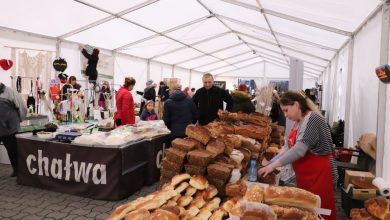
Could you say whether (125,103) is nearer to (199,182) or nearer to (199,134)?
(199,134)

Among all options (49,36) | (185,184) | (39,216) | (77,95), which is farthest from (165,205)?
(49,36)

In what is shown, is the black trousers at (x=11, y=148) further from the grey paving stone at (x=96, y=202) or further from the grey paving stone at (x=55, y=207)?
the grey paving stone at (x=96, y=202)

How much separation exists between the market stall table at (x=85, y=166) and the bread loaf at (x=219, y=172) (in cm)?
222

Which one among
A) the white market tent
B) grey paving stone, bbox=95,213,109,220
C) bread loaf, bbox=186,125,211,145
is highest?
the white market tent

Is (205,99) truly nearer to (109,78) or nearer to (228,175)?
(228,175)

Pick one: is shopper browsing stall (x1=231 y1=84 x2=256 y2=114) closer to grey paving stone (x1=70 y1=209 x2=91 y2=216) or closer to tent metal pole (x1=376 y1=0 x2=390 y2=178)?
tent metal pole (x1=376 y1=0 x2=390 y2=178)

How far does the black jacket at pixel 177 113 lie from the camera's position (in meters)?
5.13

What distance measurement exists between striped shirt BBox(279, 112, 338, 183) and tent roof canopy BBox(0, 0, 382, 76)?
2155 millimetres

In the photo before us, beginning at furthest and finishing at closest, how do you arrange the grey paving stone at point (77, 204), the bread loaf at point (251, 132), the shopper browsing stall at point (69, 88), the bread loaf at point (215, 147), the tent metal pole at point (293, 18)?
the shopper browsing stall at point (69, 88) → the tent metal pole at point (293, 18) → the grey paving stone at point (77, 204) → the bread loaf at point (251, 132) → the bread loaf at point (215, 147)

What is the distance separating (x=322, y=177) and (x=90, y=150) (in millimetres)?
3115

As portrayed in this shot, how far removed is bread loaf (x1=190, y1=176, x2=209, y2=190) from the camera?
2.26m

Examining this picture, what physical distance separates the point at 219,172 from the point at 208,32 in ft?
31.0

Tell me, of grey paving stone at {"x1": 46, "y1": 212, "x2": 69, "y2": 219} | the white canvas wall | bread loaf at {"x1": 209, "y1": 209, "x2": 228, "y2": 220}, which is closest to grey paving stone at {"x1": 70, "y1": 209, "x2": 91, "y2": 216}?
grey paving stone at {"x1": 46, "y1": 212, "x2": 69, "y2": 219}

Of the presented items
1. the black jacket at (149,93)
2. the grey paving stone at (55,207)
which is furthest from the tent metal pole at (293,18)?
the grey paving stone at (55,207)
